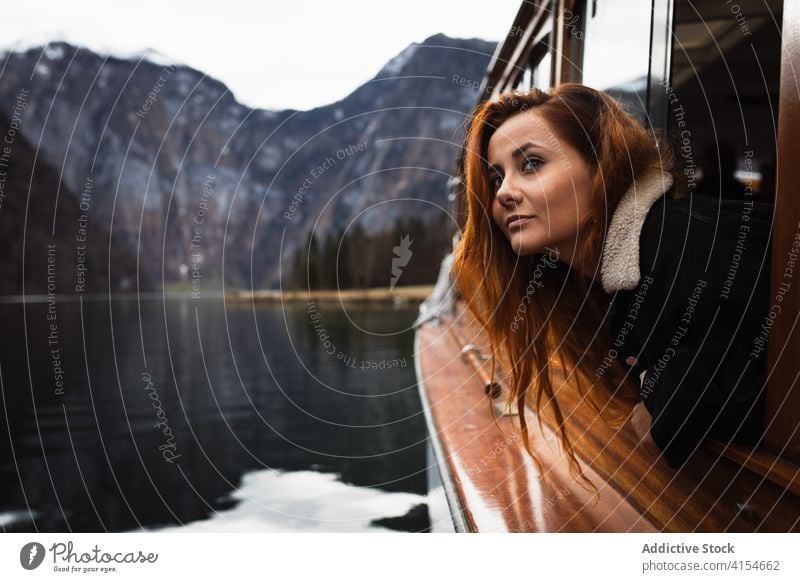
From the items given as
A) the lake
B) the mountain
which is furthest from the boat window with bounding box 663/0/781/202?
the mountain

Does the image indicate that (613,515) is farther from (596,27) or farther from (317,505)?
(317,505)

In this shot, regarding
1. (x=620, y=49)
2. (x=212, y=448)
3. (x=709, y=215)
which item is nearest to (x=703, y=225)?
(x=709, y=215)

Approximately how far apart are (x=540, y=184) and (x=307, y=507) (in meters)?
1.27

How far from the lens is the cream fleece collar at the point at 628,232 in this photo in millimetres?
572

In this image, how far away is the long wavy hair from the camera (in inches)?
24.0

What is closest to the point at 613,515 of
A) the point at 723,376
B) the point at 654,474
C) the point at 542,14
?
the point at 654,474

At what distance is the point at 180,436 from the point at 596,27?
7.85ft

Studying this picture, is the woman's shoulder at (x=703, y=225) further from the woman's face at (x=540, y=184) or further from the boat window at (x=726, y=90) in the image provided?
the boat window at (x=726, y=90)

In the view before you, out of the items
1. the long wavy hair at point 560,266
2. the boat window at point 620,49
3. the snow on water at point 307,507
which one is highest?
the boat window at point 620,49

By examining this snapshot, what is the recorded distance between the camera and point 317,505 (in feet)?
5.48

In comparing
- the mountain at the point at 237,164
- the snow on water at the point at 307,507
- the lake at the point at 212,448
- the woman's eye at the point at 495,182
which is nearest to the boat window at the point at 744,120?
the woman's eye at the point at 495,182

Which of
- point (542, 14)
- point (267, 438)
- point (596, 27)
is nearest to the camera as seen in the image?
point (596, 27)

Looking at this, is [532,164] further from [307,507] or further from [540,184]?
[307,507]

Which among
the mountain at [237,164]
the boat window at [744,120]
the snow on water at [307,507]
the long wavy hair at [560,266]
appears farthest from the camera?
the mountain at [237,164]
